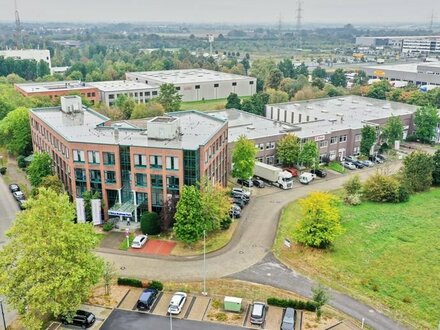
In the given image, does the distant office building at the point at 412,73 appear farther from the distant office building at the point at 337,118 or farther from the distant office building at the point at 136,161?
the distant office building at the point at 136,161

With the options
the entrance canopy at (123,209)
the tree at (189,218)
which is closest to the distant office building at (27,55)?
the entrance canopy at (123,209)

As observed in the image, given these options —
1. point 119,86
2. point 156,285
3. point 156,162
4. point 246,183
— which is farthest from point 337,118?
point 119,86

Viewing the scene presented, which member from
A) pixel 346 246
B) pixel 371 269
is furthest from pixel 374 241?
pixel 371 269

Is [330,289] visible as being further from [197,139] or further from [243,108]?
[243,108]

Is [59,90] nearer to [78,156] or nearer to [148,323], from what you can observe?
[78,156]

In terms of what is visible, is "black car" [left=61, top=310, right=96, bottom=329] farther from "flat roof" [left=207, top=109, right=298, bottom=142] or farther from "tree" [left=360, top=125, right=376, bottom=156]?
"tree" [left=360, top=125, right=376, bottom=156]

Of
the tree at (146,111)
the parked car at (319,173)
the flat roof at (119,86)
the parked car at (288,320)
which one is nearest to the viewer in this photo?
the parked car at (288,320)
